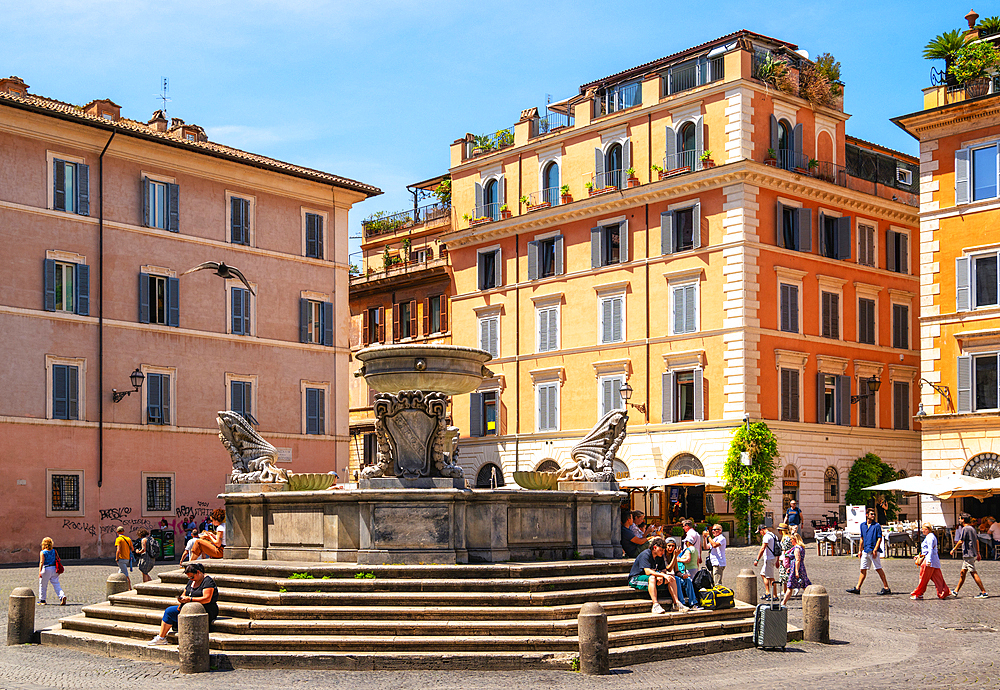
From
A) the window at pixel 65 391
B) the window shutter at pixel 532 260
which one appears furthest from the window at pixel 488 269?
the window at pixel 65 391

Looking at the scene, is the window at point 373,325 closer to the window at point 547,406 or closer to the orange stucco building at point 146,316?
the window at point 547,406

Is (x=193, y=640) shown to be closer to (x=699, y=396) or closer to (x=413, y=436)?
(x=413, y=436)

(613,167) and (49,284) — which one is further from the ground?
(613,167)

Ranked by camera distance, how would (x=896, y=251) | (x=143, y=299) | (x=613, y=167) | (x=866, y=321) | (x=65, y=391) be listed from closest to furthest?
(x=65, y=391)
(x=143, y=299)
(x=866, y=321)
(x=613, y=167)
(x=896, y=251)

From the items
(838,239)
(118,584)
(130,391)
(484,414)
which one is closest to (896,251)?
(838,239)

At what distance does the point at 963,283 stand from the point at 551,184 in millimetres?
17670

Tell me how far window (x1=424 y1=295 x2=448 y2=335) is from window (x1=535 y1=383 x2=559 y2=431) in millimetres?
7476

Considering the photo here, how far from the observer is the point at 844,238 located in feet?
150

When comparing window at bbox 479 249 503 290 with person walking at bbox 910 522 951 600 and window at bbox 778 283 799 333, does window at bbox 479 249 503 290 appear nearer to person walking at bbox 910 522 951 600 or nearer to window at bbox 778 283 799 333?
window at bbox 778 283 799 333

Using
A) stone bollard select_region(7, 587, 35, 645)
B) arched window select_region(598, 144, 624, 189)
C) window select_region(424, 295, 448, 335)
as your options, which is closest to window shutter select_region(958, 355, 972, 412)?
arched window select_region(598, 144, 624, 189)

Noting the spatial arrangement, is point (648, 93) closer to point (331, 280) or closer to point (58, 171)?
point (331, 280)

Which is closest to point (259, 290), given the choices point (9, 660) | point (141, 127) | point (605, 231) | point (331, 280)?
point (331, 280)

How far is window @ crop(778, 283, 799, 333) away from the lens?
4369 cm

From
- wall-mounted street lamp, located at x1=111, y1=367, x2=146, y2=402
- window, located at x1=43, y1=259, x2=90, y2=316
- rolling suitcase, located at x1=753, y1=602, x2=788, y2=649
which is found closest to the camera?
rolling suitcase, located at x1=753, y1=602, x2=788, y2=649
